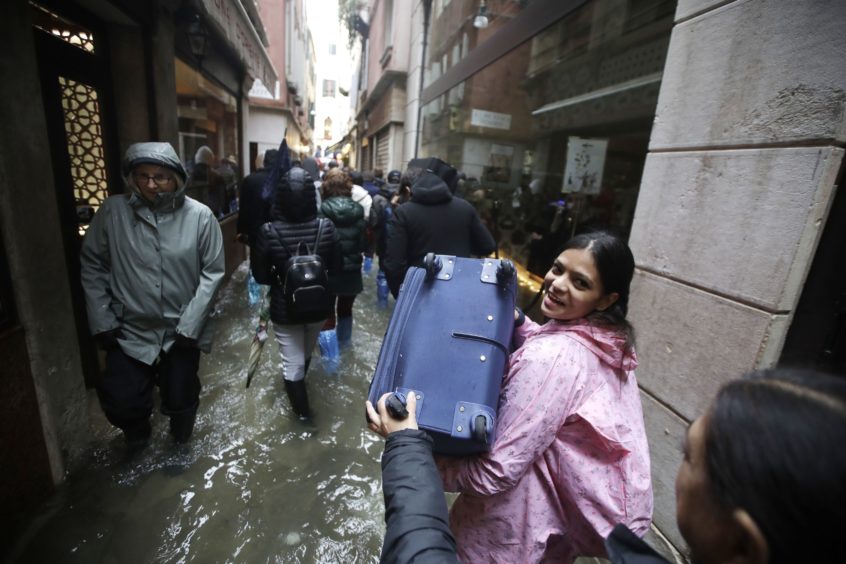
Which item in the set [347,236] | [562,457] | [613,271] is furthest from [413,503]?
[347,236]

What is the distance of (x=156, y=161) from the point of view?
→ 7.84 ft

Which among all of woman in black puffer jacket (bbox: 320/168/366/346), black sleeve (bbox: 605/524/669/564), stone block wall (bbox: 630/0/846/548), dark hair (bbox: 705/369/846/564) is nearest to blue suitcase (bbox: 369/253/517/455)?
black sleeve (bbox: 605/524/669/564)

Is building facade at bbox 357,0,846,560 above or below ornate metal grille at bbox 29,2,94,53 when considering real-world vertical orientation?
below

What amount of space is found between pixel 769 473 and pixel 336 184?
4.01m

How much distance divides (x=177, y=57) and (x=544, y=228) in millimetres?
5233

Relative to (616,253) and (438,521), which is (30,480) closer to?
(438,521)

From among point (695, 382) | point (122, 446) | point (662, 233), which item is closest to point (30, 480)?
point (122, 446)

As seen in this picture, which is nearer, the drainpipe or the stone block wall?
the stone block wall

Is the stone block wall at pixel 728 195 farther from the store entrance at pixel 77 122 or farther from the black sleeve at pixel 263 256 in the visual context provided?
the store entrance at pixel 77 122

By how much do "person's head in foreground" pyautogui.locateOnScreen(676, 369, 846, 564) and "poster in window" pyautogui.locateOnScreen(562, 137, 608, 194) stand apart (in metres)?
4.34

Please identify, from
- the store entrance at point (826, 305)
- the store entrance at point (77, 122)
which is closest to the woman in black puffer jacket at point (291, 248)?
the store entrance at point (77, 122)

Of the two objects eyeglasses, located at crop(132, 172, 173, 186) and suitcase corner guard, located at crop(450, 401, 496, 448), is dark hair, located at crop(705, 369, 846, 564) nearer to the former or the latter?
suitcase corner guard, located at crop(450, 401, 496, 448)

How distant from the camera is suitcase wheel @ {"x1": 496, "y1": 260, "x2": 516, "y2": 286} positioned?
1351 millimetres

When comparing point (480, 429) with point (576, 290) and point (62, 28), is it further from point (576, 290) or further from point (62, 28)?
point (62, 28)
